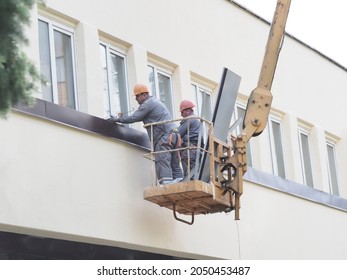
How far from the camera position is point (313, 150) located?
20391 millimetres

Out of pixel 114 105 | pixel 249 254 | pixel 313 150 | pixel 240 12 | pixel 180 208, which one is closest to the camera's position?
pixel 180 208

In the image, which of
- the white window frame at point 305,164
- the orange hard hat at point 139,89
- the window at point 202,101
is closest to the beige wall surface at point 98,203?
the orange hard hat at point 139,89

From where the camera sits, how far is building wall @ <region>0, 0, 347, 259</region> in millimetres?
11930

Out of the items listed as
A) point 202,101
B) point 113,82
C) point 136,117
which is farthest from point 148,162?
point 202,101

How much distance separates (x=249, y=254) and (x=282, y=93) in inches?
177

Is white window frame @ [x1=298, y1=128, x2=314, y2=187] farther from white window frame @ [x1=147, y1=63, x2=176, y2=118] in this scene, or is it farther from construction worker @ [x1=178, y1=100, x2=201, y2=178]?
construction worker @ [x1=178, y1=100, x2=201, y2=178]

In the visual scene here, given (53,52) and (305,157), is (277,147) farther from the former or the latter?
(53,52)

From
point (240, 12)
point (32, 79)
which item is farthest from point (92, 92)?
point (32, 79)

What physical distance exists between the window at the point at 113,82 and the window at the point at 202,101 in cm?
209

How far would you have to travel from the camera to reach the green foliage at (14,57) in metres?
6.81

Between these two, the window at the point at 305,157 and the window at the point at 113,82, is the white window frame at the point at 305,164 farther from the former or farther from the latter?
the window at the point at 113,82

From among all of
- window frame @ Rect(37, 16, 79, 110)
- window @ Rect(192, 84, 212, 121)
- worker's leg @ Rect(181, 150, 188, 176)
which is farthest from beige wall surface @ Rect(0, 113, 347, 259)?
window @ Rect(192, 84, 212, 121)

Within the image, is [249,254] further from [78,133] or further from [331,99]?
[331,99]

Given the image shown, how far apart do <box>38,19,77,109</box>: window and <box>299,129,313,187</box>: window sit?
750 centimetres
